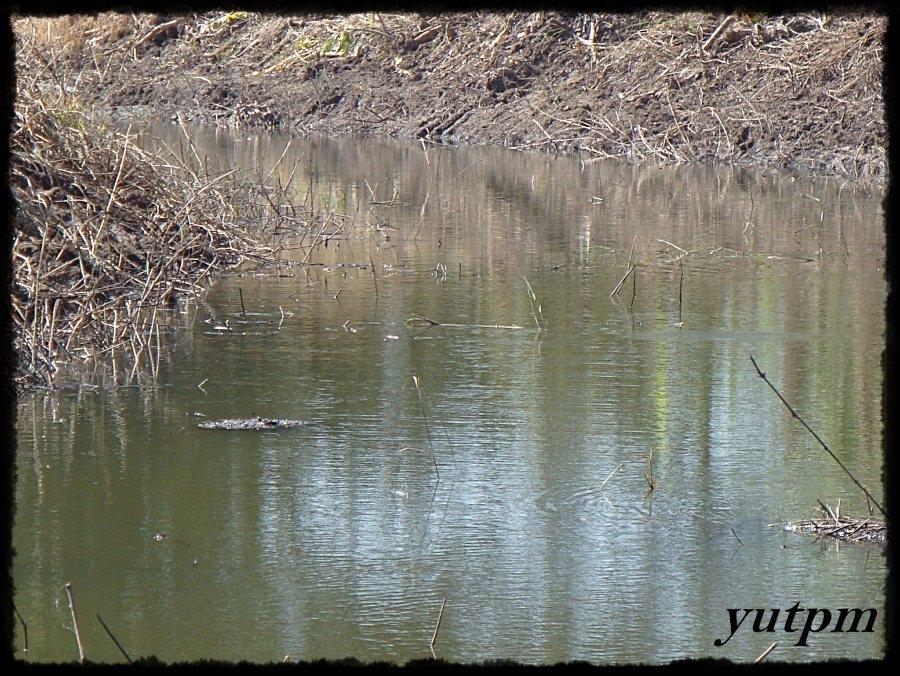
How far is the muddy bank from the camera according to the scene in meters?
18.7

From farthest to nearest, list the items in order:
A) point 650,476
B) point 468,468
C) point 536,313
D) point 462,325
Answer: point 536,313 < point 462,325 < point 468,468 < point 650,476

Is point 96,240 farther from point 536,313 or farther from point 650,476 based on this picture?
point 650,476

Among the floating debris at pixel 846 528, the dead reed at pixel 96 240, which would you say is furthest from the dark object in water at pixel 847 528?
the dead reed at pixel 96 240

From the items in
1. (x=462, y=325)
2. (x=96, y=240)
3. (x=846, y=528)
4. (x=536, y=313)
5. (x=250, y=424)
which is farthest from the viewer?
(x=536, y=313)

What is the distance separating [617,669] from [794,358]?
4741 millimetres

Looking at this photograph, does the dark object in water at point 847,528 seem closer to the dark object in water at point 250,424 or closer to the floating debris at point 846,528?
the floating debris at point 846,528

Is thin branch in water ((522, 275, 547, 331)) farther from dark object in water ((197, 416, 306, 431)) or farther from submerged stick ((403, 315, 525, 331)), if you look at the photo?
dark object in water ((197, 416, 306, 431))

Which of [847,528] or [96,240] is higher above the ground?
[96,240]

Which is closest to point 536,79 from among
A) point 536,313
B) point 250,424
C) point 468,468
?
point 536,313

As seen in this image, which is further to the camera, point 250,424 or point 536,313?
point 536,313

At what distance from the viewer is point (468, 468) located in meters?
6.11

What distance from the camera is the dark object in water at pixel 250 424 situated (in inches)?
259

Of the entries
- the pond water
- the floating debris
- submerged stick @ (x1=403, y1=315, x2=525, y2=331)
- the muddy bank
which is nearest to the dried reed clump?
the pond water

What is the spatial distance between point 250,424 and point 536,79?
16775 millimetres
